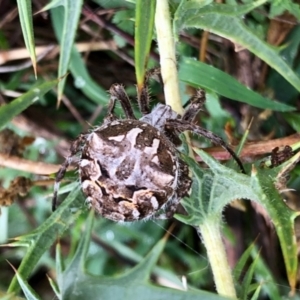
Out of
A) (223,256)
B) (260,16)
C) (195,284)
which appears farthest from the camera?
Answer: (195,284)

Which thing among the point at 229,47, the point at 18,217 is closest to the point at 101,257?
the point at 18,217

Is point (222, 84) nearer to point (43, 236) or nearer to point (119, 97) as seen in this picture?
point (119, 97)

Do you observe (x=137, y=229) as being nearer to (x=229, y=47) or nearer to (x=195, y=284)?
(x=195, y=284)

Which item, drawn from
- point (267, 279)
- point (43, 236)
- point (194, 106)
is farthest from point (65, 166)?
point (267, 279)

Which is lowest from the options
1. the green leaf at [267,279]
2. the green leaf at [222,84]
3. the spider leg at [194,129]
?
the green leaf at [267,279]

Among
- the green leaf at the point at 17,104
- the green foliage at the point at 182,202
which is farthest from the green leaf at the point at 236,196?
the green leaf at the point at 17,104

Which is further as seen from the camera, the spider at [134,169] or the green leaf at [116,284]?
the spider at [134,169]

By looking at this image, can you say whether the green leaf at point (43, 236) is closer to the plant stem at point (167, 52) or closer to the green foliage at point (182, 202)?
the green foliage at point (182, 202)
